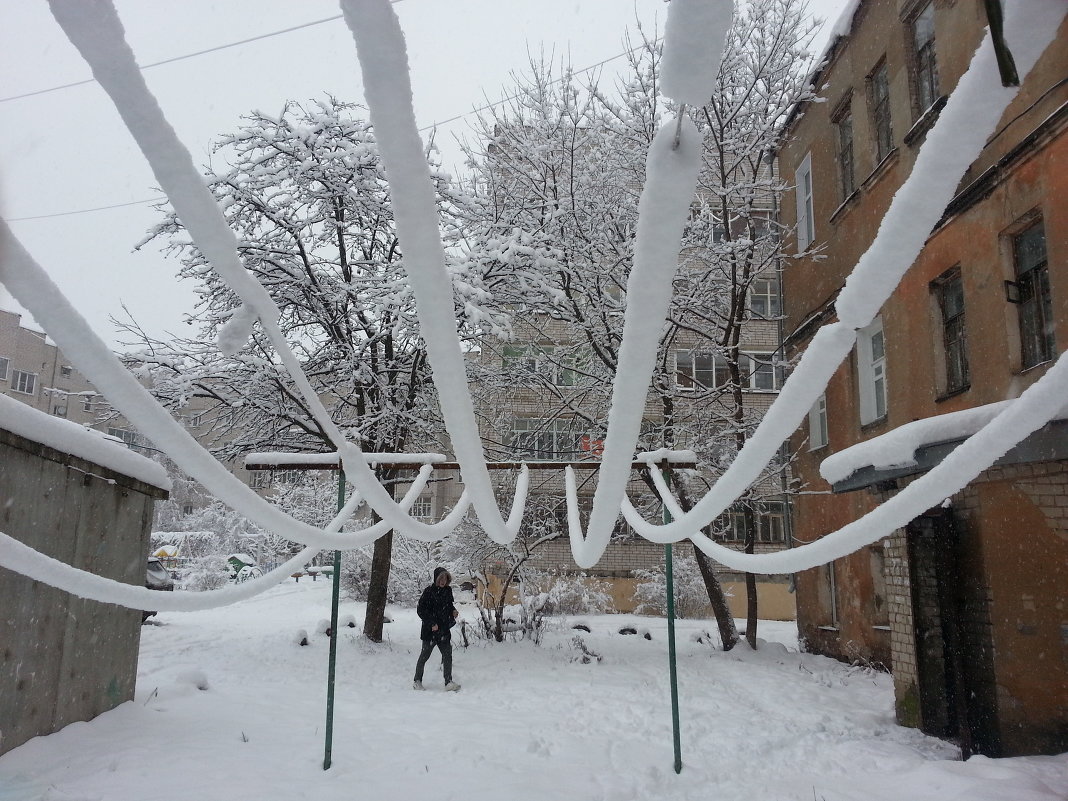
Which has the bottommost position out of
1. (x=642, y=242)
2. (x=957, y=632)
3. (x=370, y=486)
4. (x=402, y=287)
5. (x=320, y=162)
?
(x=957, y=632)

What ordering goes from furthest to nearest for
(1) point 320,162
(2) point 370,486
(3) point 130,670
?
1. (1) point 320,162
2. (3) point 130,670
3. (2) point 370,486

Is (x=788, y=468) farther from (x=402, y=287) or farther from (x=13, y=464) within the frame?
(x=13, y=464)

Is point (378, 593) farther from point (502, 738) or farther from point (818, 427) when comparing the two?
point (818, 427)

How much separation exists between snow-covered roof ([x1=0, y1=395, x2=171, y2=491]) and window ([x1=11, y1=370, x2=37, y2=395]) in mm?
34877

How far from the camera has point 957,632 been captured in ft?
20.3

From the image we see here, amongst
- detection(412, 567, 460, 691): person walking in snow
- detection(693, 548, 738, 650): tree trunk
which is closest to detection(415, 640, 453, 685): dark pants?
detection(412, 567, 460, 691): person walking in snow

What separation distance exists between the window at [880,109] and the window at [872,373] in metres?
2.41

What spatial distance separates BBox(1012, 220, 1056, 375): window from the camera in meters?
6.63

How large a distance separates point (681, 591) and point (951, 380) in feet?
34.4

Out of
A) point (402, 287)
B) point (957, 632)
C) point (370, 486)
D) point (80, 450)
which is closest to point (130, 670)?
point (80, 450)

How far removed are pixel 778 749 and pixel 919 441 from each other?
2.87m

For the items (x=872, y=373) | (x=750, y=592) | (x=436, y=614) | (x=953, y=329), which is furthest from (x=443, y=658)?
(x=872, y=373)

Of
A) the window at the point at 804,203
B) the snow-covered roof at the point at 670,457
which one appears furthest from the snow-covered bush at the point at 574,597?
the snow-covered roof at the point at 670,457

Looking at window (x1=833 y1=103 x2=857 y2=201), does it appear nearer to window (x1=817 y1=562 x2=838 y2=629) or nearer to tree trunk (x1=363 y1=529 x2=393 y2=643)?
window (x1=817 y1=562 x2=838 y2=629)
